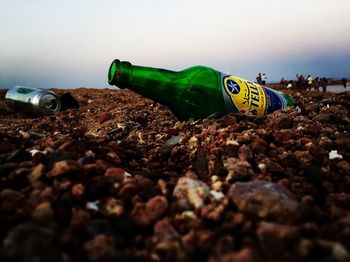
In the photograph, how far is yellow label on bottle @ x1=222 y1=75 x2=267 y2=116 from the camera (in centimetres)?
313

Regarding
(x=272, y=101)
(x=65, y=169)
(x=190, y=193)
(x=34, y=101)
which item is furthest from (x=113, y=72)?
(x=34, y=101)

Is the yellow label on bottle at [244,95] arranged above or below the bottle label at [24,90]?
above

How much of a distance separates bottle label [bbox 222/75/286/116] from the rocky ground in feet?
2.97

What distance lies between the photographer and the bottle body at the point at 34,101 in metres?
5.50

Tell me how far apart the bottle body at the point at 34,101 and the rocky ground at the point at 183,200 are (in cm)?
345

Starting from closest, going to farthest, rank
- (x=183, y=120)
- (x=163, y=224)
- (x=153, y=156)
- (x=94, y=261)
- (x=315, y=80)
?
(x=94, y=261) → (x=163, y=224) → (x=153, y=156) → (x=183, y=120) → (x=315, y=80)

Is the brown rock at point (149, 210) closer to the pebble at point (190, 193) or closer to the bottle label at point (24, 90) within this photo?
the pebble at point (190, 193)

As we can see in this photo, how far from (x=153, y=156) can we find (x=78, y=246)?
117 cm

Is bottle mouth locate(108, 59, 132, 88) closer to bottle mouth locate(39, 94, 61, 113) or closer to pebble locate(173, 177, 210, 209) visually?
pebble locate(173, 177, 210, 209)

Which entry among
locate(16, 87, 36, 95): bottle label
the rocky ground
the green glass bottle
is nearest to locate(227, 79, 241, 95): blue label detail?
the green glass bottle

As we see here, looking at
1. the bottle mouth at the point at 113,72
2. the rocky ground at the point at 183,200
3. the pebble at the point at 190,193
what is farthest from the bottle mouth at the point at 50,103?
the pebble at the point at 190,193

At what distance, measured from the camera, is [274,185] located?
51.8 inches

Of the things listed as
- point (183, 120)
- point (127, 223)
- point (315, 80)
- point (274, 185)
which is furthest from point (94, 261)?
point (315, 80)

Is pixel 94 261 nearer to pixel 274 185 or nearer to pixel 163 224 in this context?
pixel 163 224
